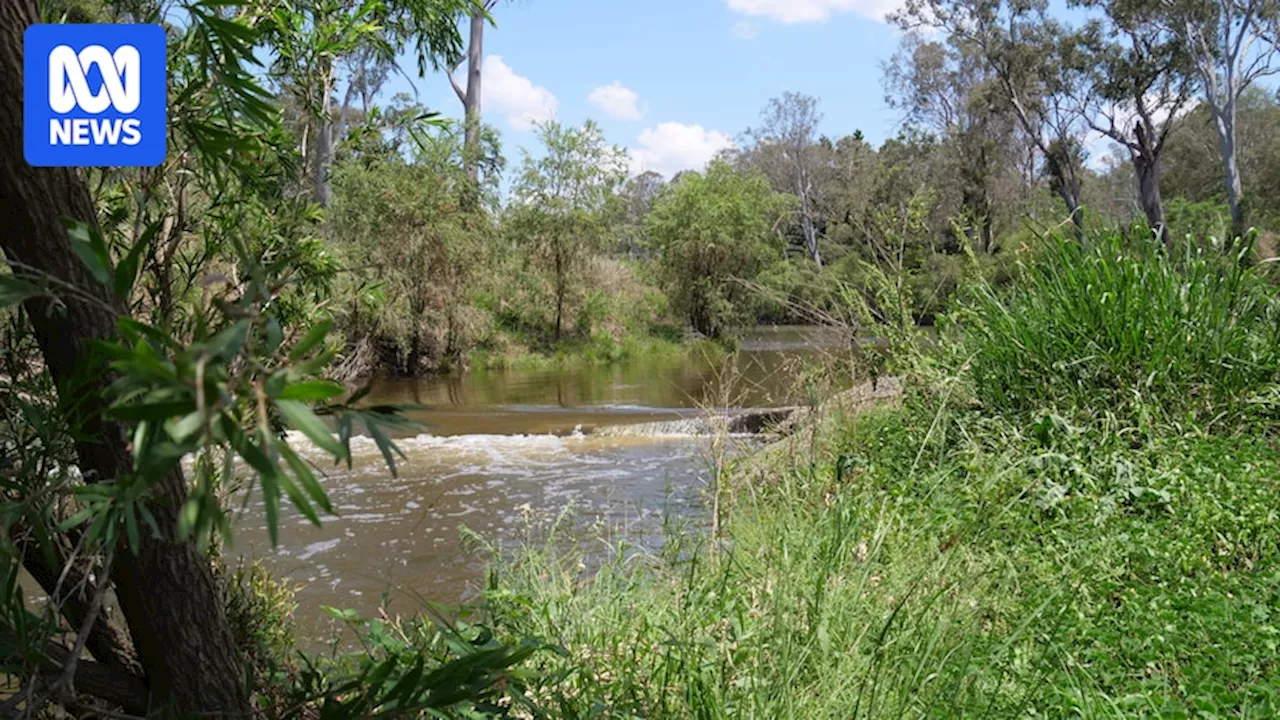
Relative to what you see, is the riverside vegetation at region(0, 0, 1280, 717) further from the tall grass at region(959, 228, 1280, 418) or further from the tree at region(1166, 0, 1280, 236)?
the tree at region(1166, 0, 1280, 236)

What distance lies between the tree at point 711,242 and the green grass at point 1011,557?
1935cm

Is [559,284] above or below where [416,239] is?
below

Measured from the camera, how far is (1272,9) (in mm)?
21422

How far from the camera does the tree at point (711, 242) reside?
25.4m

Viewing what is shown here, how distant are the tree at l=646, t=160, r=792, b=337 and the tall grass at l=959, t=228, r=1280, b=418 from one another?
1988 centimetres

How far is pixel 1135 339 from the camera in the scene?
15.4 feet

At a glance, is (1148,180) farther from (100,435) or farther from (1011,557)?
(100,435)

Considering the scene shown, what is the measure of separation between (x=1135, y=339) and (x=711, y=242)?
21298 millimetres

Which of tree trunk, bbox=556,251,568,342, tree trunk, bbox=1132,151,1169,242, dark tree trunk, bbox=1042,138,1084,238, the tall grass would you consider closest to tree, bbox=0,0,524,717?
the tall grass

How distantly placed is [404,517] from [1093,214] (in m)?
5.91

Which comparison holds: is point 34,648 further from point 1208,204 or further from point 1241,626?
point 1208,204

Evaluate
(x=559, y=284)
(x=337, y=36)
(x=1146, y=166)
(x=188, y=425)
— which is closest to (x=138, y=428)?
(x=188, y=425)

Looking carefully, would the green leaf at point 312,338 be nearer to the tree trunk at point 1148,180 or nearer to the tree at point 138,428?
the tree at point 138,428

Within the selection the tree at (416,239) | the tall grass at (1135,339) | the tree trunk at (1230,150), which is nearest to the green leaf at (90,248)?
the tall grass at (1135,339)
